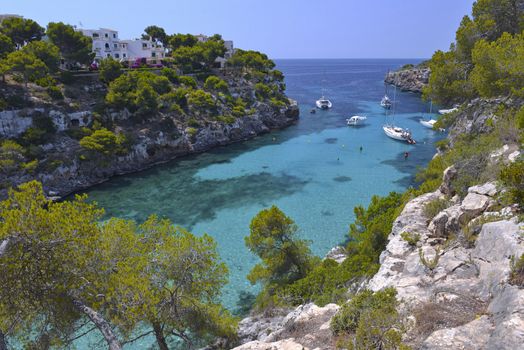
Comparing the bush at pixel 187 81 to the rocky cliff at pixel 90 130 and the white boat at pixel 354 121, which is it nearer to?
the rocky cliff at pixel 90 130

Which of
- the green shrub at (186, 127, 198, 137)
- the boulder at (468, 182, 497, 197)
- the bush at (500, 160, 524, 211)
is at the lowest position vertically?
the green shrub at (186, 127, 198, 137)

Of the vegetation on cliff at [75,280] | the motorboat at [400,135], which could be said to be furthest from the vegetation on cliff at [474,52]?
the vegetation on cliff at [75,280]

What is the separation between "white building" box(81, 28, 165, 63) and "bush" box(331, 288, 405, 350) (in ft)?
219

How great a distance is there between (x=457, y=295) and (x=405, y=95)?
308 feet

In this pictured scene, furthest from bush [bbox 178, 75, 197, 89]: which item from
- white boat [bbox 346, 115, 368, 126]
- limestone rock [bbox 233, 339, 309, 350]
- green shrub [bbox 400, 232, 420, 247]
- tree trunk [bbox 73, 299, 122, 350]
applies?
limestone rock [bbox 233, 339, 309, 350]

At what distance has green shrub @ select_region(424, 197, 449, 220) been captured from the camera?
13.1 meters

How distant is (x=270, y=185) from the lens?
33312 millimetres

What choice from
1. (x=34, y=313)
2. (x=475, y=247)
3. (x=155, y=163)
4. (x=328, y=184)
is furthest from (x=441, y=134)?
(x=34, y=313)

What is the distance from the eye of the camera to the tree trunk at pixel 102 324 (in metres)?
8.13

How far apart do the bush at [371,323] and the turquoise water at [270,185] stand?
1035 cm

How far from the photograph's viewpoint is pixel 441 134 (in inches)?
1937

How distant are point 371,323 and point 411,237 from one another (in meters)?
6.12

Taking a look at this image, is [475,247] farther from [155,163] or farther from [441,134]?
[441,134]

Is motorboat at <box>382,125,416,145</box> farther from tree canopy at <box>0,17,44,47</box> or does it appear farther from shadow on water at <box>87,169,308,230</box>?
tree canopy at <box>0,17,44,47</box>
